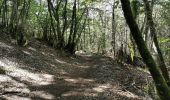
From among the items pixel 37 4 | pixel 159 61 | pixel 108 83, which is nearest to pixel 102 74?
pixel 108 83

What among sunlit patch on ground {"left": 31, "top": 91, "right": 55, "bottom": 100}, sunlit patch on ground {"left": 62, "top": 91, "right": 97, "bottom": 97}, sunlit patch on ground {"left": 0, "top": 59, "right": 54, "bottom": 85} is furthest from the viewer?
sunlit patch on ground {"left": 0, "top": 59, "right": 54, "bottom": 85}

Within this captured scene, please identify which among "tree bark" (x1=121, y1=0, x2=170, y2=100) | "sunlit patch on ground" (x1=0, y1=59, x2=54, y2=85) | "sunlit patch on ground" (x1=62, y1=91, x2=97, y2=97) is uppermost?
"tree bark" (x1=121, y1=0, x2=170, y2=100)

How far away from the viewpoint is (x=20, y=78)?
14781 millimetres

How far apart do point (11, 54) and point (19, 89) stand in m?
7.89

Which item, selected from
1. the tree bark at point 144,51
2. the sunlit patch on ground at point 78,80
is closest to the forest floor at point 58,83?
the sunlit patch on ground at point 78,80

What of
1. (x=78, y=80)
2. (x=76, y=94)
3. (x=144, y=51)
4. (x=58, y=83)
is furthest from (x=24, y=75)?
(x=144, y=51)

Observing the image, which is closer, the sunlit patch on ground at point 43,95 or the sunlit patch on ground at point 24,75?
the sunlit patch on ground at point 43,95

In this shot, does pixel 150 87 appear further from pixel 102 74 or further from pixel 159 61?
pixel 102 74

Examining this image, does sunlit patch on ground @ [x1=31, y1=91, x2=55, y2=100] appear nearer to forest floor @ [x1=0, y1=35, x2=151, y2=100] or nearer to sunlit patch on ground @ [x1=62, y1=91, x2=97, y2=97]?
forest floor @ [x1=0, y1=35, x2=151, y2=100]

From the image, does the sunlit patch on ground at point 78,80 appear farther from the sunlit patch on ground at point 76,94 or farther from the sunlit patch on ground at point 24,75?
the sunlit patch on ground at point 76,94

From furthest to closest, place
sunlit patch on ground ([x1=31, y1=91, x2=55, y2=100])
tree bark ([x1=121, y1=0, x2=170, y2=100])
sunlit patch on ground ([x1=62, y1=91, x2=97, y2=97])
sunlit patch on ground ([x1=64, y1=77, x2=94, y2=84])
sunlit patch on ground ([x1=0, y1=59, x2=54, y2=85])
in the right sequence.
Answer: sunlit patch on ground ([x1=64, y1=77, x2=94, y2=84]) → sunlit patch on ground ([x1=0, y1=59, x2=54, y2=85]) → sunlit patch on ground ([x1=62, y1=91, x2=97, y2=97]) → sunlit patch on ground ([x1=31, y1=91, x2=55, y2=100]) → tree bark ([x1=121, y1=0, x2=170, y2=100])

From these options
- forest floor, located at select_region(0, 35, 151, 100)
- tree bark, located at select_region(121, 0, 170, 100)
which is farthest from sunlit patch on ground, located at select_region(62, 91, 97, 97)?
tree bark, located at select_region(121, 0, 170, 100)

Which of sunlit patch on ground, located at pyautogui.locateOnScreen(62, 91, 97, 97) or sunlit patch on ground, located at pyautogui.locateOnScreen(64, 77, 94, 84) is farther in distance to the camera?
sunlit patch on ground, located at pyautogui.locateOnScreen(64, 77, 94, 84)

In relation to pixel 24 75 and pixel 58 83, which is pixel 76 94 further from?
pixel 24 75
